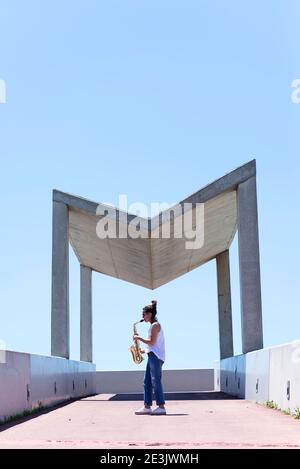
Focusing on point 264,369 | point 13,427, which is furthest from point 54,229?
point 13,427

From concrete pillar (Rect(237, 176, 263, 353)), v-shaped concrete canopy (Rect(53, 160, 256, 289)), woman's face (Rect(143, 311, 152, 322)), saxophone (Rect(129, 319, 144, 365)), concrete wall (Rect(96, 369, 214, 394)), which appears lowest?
concrete wall (Rect(96, 369, 214, 394))

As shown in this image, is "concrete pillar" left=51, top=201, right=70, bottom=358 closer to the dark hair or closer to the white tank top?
the dark hair

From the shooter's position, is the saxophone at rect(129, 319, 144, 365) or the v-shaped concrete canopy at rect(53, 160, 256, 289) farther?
the v-shaped concrete canopy at rect(53, 160, 256, 289)

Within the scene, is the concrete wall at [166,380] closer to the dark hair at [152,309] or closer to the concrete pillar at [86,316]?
the concrete pillar at [86,316]

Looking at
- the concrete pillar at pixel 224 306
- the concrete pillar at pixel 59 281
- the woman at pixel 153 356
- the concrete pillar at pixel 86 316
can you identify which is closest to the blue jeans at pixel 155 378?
the woman at pixel 153 356

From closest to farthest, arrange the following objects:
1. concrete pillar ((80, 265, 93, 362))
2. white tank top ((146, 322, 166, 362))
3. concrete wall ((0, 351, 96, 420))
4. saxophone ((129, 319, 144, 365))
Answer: concrete wall ((0, 351, 96, 420)) → white tank top ((146, 322, 166, 362)) → saxophone ((129, 319, 144, 365)) → concrete pillar ((80, 265, 93, 362))

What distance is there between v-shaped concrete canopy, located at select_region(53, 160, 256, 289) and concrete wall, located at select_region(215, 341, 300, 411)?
3578mm

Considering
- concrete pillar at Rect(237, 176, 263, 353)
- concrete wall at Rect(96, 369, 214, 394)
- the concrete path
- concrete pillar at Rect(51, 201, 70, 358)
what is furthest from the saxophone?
concrete wall at Rect(96, 369, 214, 394)

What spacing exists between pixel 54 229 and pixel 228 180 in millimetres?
4270

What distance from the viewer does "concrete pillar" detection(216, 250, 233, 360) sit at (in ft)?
90.6

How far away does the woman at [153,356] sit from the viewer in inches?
448

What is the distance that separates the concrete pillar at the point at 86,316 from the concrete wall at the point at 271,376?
34.9ft

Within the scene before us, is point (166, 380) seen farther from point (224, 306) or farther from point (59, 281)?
point (59, 281)

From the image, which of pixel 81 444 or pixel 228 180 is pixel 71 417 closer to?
pixel 81 444
